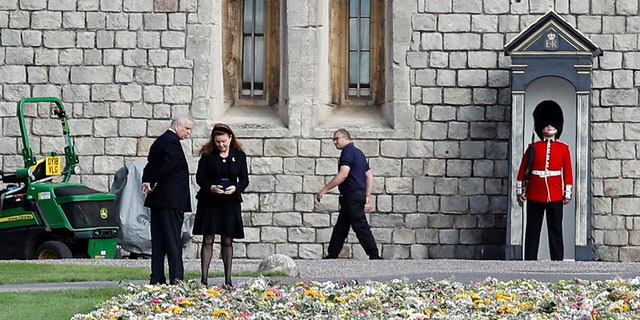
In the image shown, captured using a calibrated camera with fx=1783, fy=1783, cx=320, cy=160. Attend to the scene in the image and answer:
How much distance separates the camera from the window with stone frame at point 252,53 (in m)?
22.2

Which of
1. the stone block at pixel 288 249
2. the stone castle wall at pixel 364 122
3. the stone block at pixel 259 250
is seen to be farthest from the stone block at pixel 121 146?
the stone block at pixel 288 249

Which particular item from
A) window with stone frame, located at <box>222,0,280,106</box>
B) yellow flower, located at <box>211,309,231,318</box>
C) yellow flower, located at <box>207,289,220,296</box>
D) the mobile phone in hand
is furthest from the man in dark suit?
window with stone frame, located at <box>222,0,280,106</box>

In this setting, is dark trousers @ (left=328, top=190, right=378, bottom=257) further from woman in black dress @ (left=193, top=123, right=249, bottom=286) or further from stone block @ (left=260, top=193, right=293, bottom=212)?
woman in black dress @ (left=193, top=123, right=249, bottom=286)

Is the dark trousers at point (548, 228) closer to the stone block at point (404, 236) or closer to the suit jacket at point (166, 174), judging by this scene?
the stone block at point (404, 236)

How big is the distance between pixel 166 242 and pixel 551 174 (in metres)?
6.31

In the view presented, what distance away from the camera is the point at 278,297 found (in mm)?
13195

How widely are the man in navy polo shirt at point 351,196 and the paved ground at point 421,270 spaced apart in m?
1.03

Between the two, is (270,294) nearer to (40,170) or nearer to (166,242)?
(166,242)

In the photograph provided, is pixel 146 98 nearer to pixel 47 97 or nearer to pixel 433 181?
pixel 47 97

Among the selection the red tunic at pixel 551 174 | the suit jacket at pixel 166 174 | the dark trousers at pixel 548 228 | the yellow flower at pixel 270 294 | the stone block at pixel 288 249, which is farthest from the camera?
the stone block at pixel 288 249

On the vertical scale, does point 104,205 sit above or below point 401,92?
below

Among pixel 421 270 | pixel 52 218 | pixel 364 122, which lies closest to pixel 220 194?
pixel 421 270

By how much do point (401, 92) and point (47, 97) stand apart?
4223 mm

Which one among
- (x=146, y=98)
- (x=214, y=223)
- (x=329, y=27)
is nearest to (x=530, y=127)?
(x=329, y=27)
